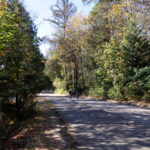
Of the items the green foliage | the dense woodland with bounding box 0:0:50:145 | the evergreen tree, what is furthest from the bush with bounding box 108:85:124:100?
the green foliage

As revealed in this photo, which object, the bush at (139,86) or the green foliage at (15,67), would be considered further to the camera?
the bush at (139,86)

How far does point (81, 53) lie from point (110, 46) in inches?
454

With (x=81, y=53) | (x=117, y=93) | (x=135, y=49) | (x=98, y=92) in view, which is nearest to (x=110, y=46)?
(x=135, y=49)

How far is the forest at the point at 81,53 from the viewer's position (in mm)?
10320

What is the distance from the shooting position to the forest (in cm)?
1032

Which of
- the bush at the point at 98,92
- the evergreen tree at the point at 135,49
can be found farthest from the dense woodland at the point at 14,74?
the bush at the point at 98,92

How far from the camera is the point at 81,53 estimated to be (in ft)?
114

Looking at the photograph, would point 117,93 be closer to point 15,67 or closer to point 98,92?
point 98,92

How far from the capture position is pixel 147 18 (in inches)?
818

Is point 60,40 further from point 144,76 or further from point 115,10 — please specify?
point 144,76

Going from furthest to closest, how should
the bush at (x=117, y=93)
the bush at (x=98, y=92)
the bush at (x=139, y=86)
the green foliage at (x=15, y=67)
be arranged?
the bush at (x=98, y=92)
the bush at (x=117, y=93)
the bush at (x=139, y=86)
the green foliage at (x=15, y=67)

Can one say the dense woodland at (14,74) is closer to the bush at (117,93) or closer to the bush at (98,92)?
the bush at (117,93)

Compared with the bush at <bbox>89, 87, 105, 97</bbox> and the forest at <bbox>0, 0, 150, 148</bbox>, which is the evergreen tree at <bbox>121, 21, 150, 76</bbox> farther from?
the bush at <bbox>89, 87, 105, 97</bbox>

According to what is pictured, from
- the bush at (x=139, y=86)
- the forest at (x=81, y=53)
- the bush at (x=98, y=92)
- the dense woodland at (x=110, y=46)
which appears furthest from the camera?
the bush at (x=98, y=92)
